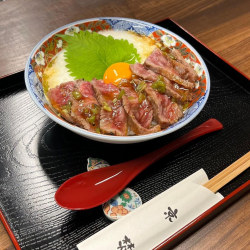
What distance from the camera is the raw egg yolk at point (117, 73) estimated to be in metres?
2.08

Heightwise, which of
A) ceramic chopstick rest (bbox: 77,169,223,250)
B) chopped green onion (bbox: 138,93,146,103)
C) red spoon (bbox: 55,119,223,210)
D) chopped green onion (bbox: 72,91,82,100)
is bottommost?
ceramic chopstick rest (bbox: 77,169,223,250)

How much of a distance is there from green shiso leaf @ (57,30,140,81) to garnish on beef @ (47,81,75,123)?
0.26m

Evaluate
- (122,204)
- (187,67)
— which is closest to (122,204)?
(122,204)

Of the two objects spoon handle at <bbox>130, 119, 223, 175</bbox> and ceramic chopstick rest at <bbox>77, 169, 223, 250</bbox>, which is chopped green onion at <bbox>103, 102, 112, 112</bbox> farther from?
ceramic chopstick rest at <bbox>77, 169, 223, 250</bbox>

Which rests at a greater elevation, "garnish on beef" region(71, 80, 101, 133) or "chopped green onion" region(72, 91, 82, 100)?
"chopped green onion" region(72, 91, 82, 100)

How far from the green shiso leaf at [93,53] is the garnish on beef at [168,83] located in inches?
11.2

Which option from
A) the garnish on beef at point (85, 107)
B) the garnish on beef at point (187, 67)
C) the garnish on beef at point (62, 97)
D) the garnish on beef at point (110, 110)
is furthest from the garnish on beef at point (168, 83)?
the garnish on beef at point (62, 97)

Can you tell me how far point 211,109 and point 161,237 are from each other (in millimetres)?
1177

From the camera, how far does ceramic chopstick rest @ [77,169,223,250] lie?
1.42 m

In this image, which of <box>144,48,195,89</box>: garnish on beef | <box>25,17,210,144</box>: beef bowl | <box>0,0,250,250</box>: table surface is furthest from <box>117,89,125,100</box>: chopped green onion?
<box>0,0,250,250</box>: table surface

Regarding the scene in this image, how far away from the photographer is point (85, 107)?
1789 mm

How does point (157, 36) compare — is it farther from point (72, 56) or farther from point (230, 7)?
point (230, 7)

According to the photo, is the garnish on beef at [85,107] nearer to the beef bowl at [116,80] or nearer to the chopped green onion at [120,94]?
the beef bowl at [116,80]

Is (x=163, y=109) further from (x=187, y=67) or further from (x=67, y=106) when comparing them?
(x=67, y=106)
